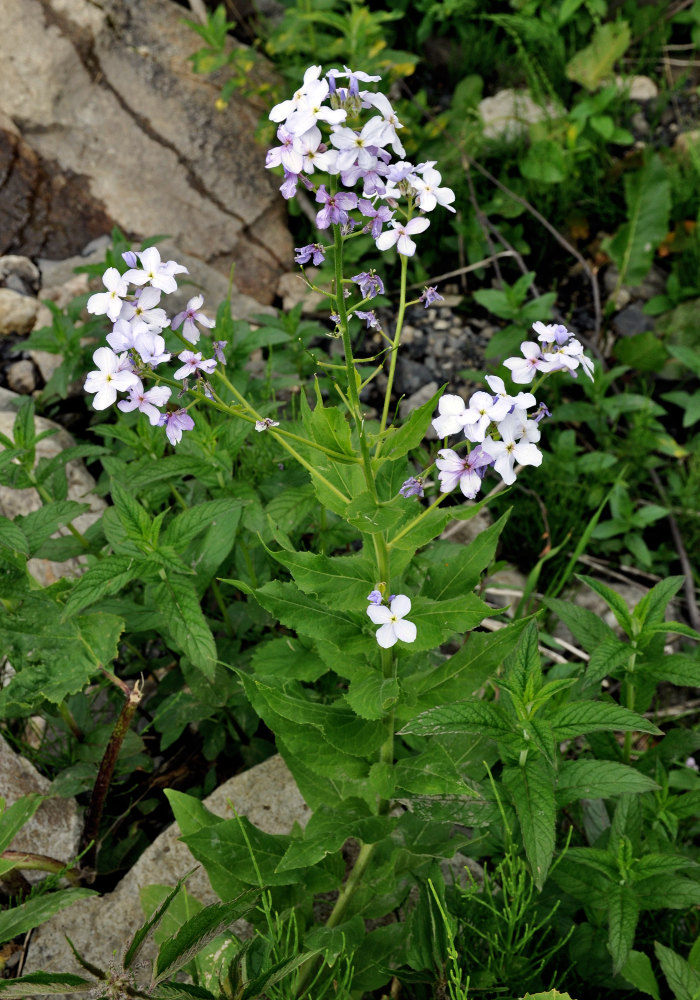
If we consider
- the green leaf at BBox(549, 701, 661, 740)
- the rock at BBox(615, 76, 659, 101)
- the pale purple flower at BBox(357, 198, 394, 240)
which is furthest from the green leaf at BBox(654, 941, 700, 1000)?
the rock at BBox(615, 76, 659, 101)

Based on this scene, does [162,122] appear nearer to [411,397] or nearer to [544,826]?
[411,397]

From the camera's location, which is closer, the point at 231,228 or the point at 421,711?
the point at 421,711

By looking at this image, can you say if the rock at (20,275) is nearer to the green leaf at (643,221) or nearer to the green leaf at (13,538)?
the green leaf at (13,538)

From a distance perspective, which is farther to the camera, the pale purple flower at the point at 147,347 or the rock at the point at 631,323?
the rock at the point at 631,323

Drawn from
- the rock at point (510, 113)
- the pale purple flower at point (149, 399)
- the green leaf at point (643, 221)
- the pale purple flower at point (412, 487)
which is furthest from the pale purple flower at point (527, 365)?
→ the rock at point (510, 113)

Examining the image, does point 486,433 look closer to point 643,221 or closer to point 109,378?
point 109,378

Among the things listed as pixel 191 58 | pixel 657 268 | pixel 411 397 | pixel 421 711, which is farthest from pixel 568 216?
pixel 421 711
